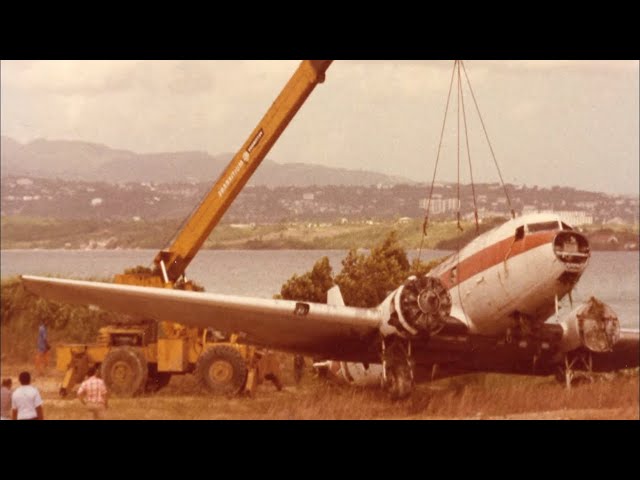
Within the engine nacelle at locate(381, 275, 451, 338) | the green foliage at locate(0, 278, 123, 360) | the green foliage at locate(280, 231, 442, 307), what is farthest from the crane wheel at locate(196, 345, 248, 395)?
the green foliage at locate(0, 278, 123, 360)

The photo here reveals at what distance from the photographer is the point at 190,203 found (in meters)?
26.1

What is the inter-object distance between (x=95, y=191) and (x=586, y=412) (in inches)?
611

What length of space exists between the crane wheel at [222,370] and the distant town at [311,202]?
13.1 ft

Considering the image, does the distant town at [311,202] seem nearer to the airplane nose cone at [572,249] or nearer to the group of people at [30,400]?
the airplane nose cone at [572,249]

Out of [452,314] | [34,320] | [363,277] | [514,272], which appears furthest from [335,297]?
[34,320]

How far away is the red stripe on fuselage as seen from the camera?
728 inches

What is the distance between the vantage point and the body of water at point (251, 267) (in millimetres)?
24344

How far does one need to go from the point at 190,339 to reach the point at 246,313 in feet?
7.90

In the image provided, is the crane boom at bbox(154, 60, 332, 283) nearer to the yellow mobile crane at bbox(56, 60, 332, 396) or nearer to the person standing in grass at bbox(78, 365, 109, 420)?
the yellow mobile crane at bbox(56, 60, 332, 396)

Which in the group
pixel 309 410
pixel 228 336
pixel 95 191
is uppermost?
pixel 95 191

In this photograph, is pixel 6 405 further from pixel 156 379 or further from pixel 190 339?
pixel 190 339

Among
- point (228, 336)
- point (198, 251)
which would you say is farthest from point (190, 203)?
point (228, 336)

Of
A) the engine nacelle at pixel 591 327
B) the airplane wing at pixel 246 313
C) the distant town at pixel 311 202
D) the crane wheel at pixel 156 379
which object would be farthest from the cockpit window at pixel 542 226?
the crane wheel at pixel 156 379
